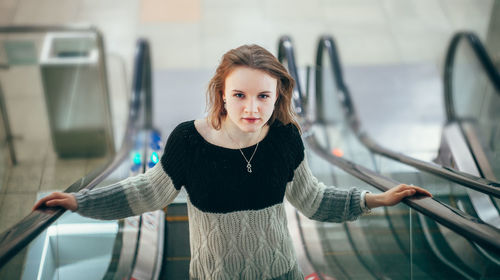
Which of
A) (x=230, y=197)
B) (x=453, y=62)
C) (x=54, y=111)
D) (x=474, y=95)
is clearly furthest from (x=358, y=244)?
(x=453, y=62)

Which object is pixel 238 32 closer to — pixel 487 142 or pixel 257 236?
pixel 487 142

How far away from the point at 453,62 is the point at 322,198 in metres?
5.19

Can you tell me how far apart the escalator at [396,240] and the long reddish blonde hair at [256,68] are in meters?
0.67

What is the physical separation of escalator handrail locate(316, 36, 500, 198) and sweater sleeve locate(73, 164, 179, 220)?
1609 mm

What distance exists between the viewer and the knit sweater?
2109mm

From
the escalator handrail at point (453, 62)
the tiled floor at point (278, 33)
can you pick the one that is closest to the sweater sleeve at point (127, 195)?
the tiled floor at point (278, 33)

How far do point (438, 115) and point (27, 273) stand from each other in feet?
20.6

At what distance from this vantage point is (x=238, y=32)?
923 centimetres

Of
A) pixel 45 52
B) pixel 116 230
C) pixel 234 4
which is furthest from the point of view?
pixel 234 4

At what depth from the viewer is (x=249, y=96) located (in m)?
2.02

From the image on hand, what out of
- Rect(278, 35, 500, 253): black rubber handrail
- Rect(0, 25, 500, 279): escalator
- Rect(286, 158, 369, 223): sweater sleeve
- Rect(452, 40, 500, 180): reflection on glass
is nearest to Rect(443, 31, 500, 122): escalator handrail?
Rect(452, 40, 500, 180): reflection on glass

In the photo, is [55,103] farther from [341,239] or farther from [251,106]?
[251,106]

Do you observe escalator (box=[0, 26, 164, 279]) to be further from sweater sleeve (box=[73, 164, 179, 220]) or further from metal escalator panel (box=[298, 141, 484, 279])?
metal escalator panel (box=[298, 141, 484, 279])

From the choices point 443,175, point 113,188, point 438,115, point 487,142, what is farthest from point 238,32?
point 113,188
